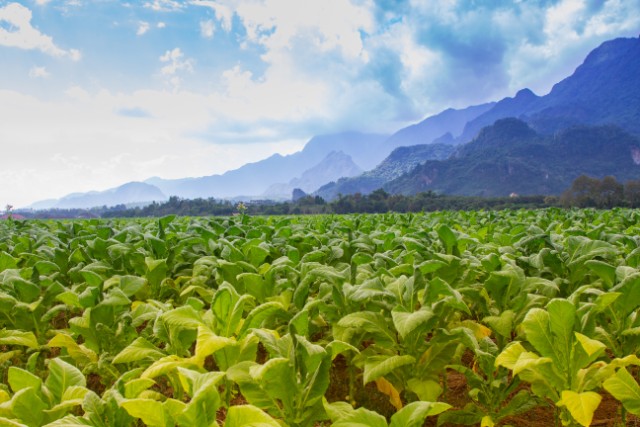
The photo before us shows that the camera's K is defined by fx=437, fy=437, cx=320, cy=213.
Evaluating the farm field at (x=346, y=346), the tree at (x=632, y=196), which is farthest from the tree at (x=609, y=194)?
the farm field at (x=346, y=346)

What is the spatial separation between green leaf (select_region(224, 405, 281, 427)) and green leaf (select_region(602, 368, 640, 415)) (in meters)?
1.73

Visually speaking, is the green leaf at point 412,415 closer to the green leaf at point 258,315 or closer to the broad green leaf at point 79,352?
the green leaf at point 258,315

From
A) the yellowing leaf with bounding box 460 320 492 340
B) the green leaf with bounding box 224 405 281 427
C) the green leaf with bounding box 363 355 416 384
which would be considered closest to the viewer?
the green leaf with bounding box 224 405 281 427

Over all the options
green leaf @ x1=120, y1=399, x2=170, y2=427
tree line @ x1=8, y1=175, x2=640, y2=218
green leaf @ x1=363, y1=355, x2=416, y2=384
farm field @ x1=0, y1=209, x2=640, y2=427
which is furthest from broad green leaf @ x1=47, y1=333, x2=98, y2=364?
tree line @ x1=8, y1=175, x2=640, y2=218

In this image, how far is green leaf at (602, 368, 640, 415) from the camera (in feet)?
7.06

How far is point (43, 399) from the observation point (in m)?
1.96

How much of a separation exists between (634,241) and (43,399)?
5.40 m

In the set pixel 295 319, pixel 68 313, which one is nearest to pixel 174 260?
pixel 68 313

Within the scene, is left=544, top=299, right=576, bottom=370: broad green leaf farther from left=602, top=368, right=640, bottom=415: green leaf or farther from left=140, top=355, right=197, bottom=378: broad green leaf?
left=140, top=355, right=197, bottom=378: broad green leaf

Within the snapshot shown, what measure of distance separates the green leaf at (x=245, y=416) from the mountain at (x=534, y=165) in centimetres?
15437

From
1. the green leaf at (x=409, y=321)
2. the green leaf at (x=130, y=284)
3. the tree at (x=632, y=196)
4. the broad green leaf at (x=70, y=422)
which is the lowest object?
the tree at (x=632, y=196)

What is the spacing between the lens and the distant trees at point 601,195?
168 ft

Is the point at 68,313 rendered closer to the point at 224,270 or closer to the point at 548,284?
the point at 224,270

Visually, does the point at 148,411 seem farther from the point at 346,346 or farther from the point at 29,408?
the point at 346,346
